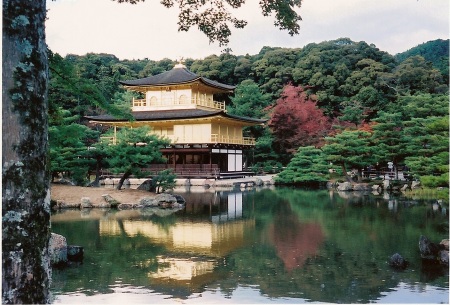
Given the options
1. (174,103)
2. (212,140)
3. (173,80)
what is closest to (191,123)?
(212,140)

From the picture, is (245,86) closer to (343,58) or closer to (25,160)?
(343,58)

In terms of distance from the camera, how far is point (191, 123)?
76.5 feet

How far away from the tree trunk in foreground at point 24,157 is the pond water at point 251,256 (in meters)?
2.48

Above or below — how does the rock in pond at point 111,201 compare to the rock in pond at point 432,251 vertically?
above

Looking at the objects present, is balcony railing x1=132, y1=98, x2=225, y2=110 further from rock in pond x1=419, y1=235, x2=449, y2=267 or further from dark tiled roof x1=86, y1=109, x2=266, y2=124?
rock in pond x1=419, y1=235, x2=449, y2=267

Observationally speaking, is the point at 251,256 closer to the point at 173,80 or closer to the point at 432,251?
the point at 432,251

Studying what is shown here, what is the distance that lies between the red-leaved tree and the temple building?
1.31m

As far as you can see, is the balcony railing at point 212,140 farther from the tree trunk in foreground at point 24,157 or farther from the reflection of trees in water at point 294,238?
the tree trunk in foreground at point 24,157

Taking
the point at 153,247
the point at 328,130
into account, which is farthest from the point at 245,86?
the point at 153,247

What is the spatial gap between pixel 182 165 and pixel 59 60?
61.0ft

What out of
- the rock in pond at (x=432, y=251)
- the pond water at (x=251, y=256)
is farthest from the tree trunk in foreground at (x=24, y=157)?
the rock in pond at (x=432, y=251)

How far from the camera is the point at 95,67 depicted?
105 ft

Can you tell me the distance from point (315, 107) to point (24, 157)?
84.8ft

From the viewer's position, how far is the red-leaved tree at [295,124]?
80.2 ft
